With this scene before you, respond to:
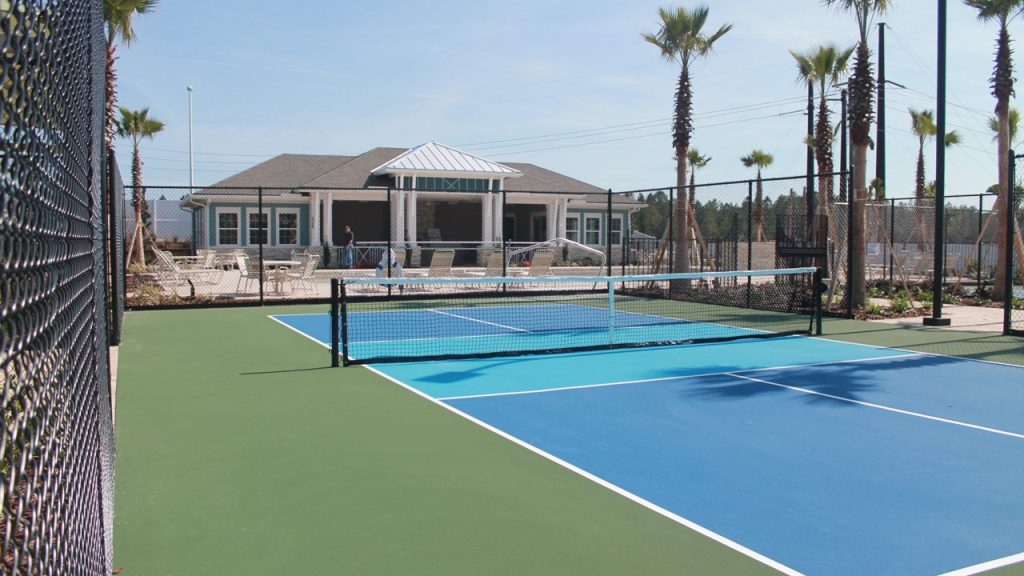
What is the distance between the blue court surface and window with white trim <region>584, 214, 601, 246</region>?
28622 mm

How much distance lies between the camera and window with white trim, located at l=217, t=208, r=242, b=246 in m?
33.3

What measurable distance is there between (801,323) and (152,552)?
45.3 ft

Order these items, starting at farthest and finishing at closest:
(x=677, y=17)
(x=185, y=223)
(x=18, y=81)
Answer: (x=185, y=223)
(x=677, y=17)
(x=18, y=81)

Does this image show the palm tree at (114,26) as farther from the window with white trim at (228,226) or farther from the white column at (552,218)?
the white column at (552,218)

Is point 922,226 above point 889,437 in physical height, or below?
above

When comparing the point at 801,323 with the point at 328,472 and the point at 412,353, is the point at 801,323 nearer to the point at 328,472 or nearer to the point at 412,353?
the point at 412,353

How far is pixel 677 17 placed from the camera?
2239 cm

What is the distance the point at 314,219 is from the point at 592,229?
14.0 metres

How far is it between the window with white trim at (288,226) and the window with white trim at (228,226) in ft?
5.34

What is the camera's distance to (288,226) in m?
34.4

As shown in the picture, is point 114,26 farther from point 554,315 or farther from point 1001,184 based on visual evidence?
point 1001,184

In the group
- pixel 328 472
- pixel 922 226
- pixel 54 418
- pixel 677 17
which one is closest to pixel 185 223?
pixel 677 17

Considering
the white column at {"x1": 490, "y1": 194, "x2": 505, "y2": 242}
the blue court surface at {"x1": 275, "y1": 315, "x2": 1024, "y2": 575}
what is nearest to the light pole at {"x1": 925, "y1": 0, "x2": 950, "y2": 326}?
the blue court surface at {"x1": 275, "y1": 315, "x2": 1024, "y2": 575}

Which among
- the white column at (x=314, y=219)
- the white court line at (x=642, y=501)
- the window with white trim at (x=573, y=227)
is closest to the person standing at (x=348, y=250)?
the white column at (x=314, y=219)
